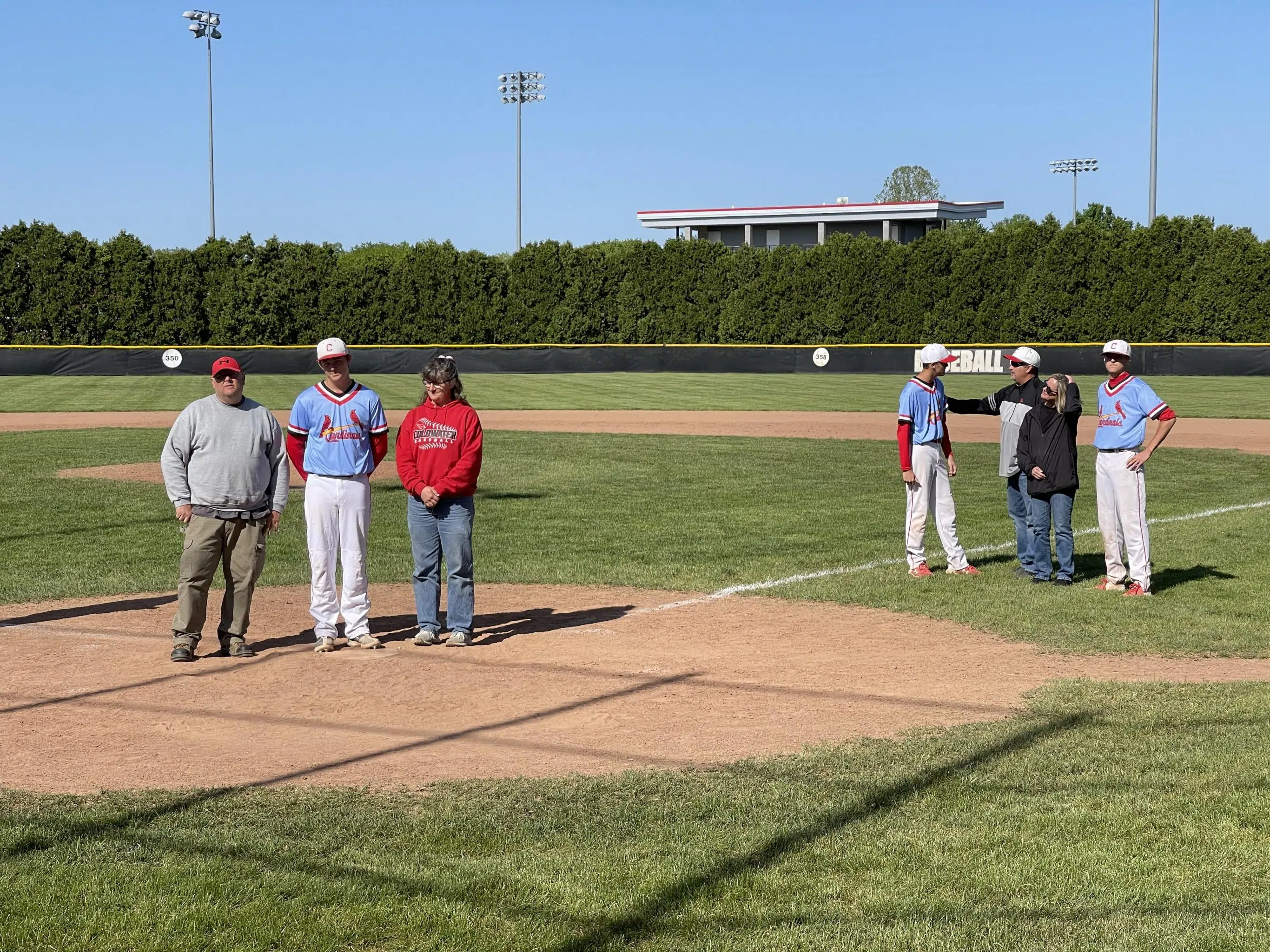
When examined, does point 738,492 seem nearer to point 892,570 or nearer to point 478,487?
point 478,487

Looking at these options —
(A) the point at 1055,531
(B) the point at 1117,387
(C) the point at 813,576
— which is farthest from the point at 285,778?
(B) the point at 1117,387

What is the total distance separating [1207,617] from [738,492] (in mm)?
8027

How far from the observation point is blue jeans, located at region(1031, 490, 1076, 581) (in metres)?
10.7

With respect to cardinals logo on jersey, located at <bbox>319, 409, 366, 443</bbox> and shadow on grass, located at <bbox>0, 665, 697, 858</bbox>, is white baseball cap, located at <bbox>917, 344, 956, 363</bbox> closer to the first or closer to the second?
shadow on grass, located at <bbox>0, 665, 697, 858</bbox>

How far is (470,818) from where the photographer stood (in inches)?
214

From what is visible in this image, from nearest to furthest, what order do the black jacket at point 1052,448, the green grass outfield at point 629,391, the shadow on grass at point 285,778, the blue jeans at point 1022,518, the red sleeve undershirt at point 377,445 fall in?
1. the shadow on grass at point 285,778
2. the red sleeve undershirt at point 377,445
3. the black jacket at point 1052,448
4. the blue jeans at point 1022,518
5. the green grass outfield at point 629,391

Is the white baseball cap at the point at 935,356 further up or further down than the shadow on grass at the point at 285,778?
further up

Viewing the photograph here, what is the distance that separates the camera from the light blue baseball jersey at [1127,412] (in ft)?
33.8

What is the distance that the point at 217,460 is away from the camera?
8.34 m

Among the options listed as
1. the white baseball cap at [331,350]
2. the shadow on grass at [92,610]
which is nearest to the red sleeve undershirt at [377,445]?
the white baseball cap at [331,350]

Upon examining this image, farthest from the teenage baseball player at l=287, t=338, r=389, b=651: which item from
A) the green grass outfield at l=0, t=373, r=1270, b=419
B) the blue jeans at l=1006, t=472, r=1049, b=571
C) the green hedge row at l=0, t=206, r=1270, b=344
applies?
the green hedge row at l=0, t=206, r=1270, b=344

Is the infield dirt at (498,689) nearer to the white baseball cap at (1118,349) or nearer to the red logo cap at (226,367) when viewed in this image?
the red logo cap at (226,367)

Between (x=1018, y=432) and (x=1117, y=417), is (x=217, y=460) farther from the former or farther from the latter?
(x=1117, y=417)

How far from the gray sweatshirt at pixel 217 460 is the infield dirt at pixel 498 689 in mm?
971
